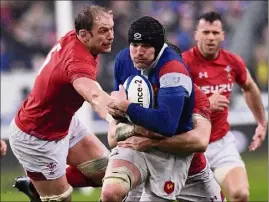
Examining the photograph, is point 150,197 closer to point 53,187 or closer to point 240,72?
point 53,187

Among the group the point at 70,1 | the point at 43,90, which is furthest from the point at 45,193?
the point at 70,1

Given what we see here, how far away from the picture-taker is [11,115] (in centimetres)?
1391

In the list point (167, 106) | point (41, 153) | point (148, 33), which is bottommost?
point (41, 153)

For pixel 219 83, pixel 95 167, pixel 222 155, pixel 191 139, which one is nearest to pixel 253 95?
pixel 219 83

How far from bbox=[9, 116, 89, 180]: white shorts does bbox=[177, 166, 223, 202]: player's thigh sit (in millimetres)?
1377

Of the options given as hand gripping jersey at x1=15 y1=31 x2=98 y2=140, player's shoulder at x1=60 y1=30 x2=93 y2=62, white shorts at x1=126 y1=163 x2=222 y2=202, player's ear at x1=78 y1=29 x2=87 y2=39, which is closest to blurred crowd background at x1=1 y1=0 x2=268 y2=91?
hand gripping jersey at x1=15 y1=31 x2=98 y2=140

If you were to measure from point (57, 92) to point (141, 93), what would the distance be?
3.72ft

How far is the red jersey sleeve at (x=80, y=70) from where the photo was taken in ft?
23.1

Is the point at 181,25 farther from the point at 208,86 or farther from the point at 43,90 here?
the point at 43,90

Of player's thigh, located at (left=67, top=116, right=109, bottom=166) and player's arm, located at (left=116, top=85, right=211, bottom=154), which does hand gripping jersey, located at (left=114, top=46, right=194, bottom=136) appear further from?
player's thigh, located at (left=67, top=116, right=109, bottom=166)

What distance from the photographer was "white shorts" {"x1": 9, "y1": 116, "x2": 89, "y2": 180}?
323 inches

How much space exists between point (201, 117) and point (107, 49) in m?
1.08

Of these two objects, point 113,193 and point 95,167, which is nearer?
point 113,193

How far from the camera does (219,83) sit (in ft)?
30.4
